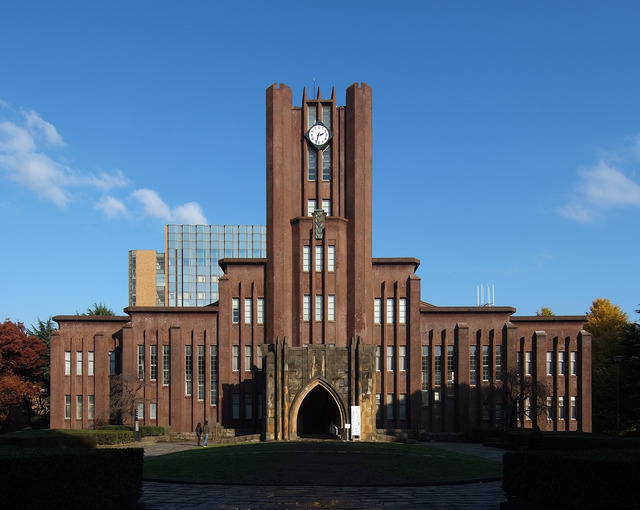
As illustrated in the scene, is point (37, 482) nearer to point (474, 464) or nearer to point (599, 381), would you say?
point (474, 464)

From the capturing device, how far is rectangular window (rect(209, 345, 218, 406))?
53.2 metres

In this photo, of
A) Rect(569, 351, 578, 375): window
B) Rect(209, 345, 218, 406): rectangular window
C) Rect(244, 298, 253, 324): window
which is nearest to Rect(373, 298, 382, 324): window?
Rect(244, 298, 253, 324): window

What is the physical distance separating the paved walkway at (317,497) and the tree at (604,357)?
1364 inches

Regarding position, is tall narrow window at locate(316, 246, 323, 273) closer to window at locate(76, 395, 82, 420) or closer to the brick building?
the brick building

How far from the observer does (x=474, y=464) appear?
99.1 ft

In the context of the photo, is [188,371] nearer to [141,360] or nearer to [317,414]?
[141,360]

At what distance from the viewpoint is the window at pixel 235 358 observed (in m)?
53.4

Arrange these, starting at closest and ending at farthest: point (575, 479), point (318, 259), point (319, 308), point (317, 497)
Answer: point (575, 479), point (317, 497), point (319, 308), point (318, 259)

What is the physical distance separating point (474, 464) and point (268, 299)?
25.1 metres

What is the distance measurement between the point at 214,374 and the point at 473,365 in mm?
19798

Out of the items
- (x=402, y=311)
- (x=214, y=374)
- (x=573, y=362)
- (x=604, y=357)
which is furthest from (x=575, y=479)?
(x=604, y=357)

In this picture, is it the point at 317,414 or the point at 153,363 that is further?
the point at 153,363

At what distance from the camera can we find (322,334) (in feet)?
168

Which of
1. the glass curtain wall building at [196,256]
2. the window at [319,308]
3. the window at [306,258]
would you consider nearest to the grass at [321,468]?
the window at [319,308]
